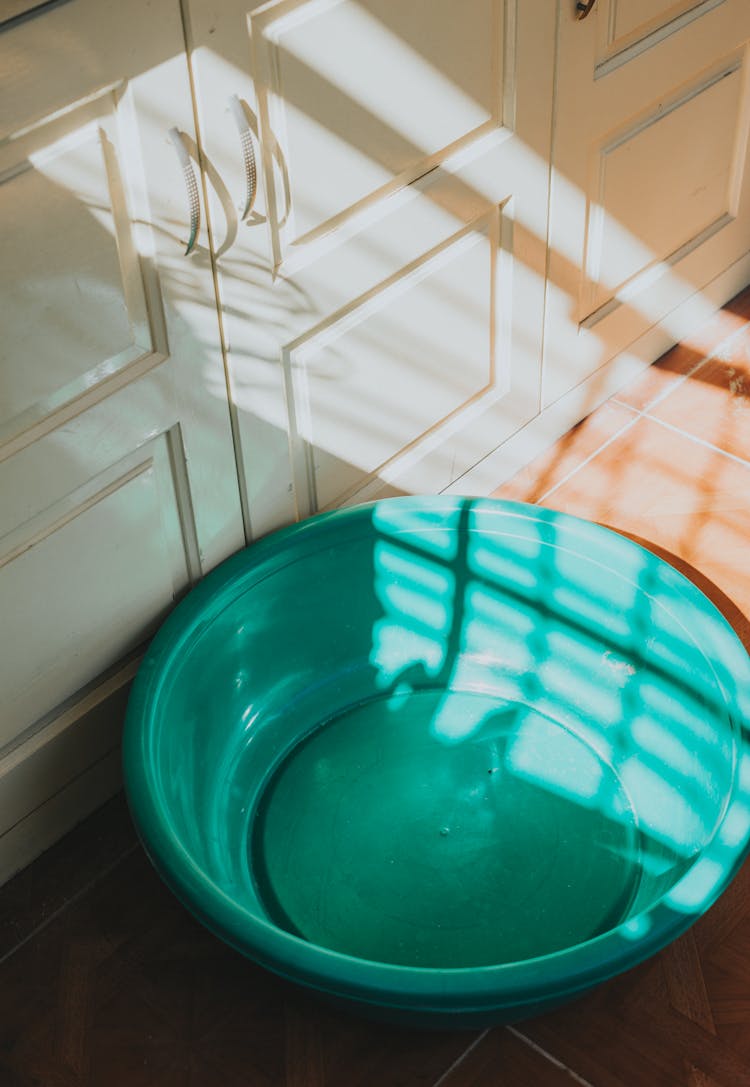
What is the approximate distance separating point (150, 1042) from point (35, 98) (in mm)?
1140

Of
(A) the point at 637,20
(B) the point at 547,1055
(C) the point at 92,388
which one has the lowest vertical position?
(B) the point at 547,1055

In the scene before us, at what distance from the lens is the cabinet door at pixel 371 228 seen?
1685 millimetres

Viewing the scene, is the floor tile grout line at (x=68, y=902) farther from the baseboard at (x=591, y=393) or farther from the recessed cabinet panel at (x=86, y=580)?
the baseboard at (x=591, y=393)

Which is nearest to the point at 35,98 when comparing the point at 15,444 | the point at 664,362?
the point at 15,444

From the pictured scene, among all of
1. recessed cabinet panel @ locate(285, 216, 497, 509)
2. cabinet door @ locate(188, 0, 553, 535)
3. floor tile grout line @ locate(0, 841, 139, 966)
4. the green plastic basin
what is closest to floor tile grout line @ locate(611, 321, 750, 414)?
cabinet door @ locate(188, 0, 553, 535)

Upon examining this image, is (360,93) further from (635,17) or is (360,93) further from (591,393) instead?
(591,393)

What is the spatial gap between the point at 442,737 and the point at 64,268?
91cm

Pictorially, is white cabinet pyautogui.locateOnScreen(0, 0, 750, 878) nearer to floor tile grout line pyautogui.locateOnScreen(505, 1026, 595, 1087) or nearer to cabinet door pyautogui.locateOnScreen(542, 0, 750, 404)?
cabinet door pyautogui.locateOnScreen(542, 0, 750, 404)

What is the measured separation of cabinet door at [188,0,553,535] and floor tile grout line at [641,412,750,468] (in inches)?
14.3

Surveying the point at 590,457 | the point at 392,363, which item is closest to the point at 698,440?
the point at 590,457

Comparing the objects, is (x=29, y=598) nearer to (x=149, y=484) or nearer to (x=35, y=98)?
(x=149, y=484)

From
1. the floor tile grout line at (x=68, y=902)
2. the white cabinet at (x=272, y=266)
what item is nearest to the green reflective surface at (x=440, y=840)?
the floor tile grout line at (x=68, y=902)

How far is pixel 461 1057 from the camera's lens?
1.67 metres

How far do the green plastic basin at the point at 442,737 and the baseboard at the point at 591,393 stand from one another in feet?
1.13
